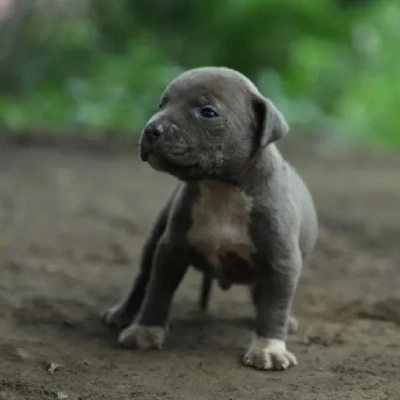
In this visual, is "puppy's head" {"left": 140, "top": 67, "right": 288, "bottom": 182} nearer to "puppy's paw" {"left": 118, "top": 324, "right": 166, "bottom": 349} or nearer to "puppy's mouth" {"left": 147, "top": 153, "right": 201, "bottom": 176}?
"puppy's mouth" {"left": 147, "top": 153, "right": 201, "bottom": 176}

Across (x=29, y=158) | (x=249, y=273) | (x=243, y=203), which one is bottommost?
(x=29, y=158)

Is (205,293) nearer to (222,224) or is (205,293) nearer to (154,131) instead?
(222,224)

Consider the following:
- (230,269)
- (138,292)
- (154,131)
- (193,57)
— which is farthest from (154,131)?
(193,57)

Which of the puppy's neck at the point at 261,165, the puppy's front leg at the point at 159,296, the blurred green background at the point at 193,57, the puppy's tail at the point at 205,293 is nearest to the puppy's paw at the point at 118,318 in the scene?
the puppy's front leg at the point at 159,296

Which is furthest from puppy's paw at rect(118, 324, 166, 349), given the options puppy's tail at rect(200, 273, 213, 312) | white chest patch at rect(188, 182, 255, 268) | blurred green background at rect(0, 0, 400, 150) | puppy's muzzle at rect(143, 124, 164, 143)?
blurred green background at rect(0, 0, 400, 150)

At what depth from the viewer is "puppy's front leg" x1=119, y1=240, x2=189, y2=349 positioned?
11.3 feet

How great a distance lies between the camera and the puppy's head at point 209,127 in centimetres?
309

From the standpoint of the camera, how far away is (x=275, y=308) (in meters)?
3.34

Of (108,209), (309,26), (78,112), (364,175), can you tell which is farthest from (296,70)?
(108,209)

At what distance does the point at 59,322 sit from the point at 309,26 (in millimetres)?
10171

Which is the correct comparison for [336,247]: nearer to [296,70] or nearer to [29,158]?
[29,158]

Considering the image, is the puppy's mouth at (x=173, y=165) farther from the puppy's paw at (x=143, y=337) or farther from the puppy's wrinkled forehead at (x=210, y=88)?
the puppy's paw at (x=143, y=337)

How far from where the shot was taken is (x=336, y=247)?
5316 millimetres

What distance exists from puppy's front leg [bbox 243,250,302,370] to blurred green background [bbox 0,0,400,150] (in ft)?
20.2
